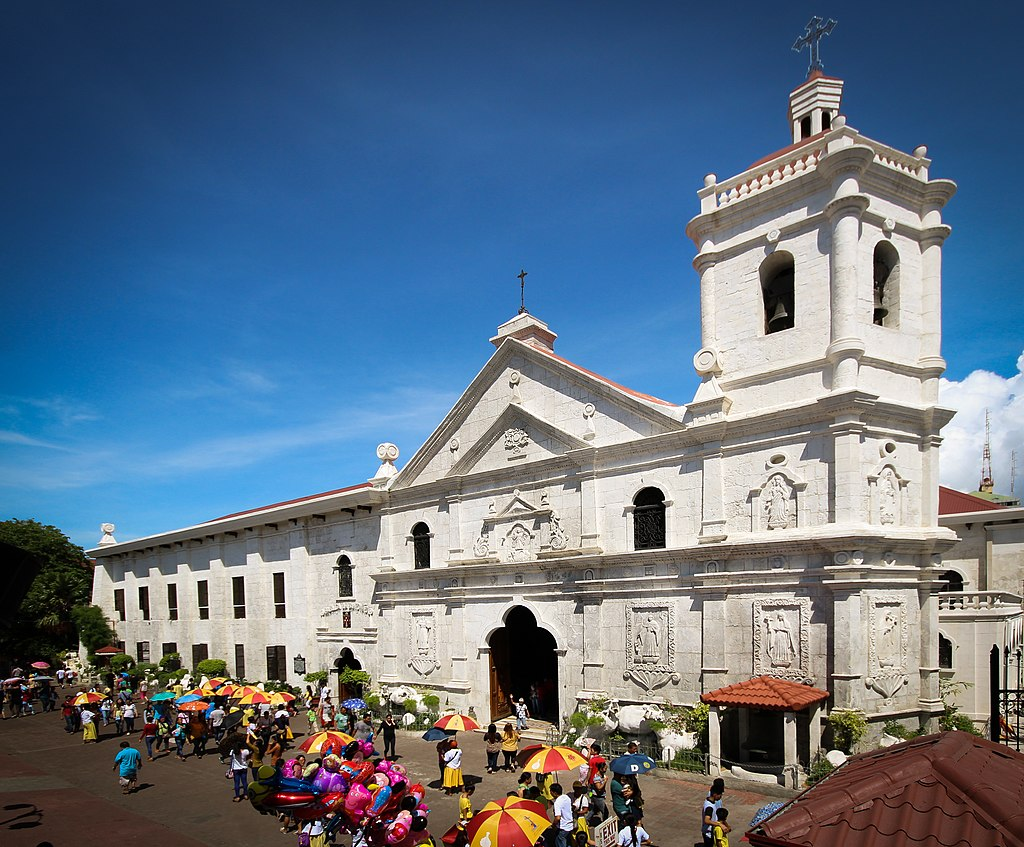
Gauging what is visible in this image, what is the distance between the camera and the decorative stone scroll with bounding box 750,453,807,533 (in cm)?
1752

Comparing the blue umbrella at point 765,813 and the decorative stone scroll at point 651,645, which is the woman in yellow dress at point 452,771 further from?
the blue umbrella at point 765,813

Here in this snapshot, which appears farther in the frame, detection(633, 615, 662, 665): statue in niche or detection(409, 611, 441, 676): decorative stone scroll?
detection(409, 611, 441, 676): decorative stone scroll

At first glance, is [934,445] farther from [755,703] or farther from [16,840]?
[16,840]

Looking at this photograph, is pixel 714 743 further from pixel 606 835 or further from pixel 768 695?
pixel 606 835

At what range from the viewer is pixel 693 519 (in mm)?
19391

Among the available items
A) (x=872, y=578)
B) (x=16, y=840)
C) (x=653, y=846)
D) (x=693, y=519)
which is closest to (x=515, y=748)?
(x=653, y=846)

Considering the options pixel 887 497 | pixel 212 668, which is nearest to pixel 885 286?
pixel 887 497

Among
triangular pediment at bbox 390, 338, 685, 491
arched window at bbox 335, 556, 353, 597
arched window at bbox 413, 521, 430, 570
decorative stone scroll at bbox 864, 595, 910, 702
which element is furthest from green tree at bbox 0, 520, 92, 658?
decorative stone scroll at bbox 864, 595, 910, 702

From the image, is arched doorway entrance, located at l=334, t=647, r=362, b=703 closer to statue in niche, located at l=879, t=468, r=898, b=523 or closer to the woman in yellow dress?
the woman in yellow dress

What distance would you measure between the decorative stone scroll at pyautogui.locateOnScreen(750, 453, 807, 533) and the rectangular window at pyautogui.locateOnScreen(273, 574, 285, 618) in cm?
2335

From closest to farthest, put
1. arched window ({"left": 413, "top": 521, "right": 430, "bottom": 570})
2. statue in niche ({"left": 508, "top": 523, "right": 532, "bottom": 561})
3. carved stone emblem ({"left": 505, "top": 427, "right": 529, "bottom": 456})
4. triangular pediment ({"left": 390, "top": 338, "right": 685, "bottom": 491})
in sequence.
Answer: triangular pediment ({"left": 390, "top": 338, "right": 685, "bottom": 491}), statue in niche ({"left": 508, "top": 523, "right": 532, "bottom": 561}), carved stone emblem ({"left": 505, "top": 427, "right": 529, "bottom": 456}), arched window ({"left": 413, "top": 521, "right": 430, "bottom": 570})

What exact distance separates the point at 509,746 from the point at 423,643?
866 cm

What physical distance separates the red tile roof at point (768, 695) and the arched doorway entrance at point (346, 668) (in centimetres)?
1704

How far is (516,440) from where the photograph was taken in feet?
79.2
